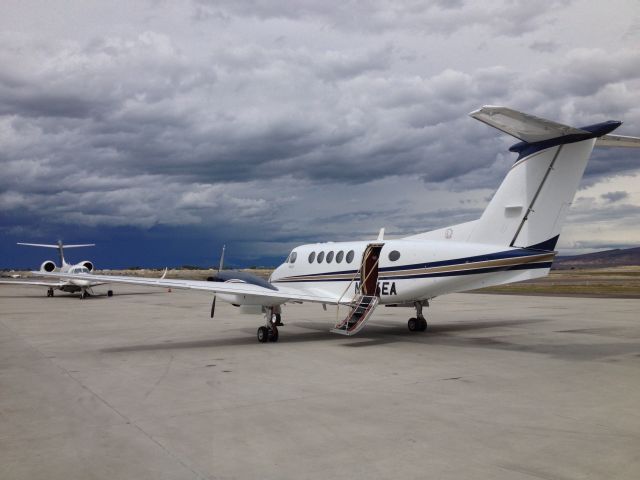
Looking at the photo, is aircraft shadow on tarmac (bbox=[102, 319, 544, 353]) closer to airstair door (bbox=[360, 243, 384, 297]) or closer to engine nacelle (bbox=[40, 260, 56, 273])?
airstair door (bbox=[360, 243, 384, 297])

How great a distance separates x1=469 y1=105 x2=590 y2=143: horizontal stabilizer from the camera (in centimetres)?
1148

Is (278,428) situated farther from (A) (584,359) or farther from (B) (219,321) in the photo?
(B) (219,321)

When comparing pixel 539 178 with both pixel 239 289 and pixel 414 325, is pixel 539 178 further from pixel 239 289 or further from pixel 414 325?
pixel 239 289

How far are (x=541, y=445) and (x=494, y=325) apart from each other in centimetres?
1424

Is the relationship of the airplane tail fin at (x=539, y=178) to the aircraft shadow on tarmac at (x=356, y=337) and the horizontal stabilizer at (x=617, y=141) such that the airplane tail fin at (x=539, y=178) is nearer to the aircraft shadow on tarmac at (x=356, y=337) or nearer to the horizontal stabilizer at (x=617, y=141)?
the horizontal stabilizer at (x=617, y=141)

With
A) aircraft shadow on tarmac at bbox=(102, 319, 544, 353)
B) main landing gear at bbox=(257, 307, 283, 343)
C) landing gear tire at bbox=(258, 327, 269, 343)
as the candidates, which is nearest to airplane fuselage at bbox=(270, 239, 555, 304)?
aircraft shadow on tarmac at bbox=(102, 319, 544, 353)

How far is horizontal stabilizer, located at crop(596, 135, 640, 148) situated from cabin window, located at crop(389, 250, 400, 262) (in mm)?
5980

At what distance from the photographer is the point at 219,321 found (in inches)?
894

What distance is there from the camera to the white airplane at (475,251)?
13008 mm

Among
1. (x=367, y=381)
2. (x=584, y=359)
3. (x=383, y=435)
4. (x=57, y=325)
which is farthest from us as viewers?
(x=57, y=325)

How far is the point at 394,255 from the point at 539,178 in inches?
184

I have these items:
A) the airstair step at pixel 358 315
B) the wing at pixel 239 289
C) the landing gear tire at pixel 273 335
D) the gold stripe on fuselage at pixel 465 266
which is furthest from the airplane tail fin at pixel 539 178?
the landing gear tire at pixel 273 335

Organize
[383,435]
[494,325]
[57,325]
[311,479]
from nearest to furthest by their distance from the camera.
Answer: [311,479] → [383,435] → [494,325] → [57,325]

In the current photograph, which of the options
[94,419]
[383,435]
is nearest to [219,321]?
[94,419]
